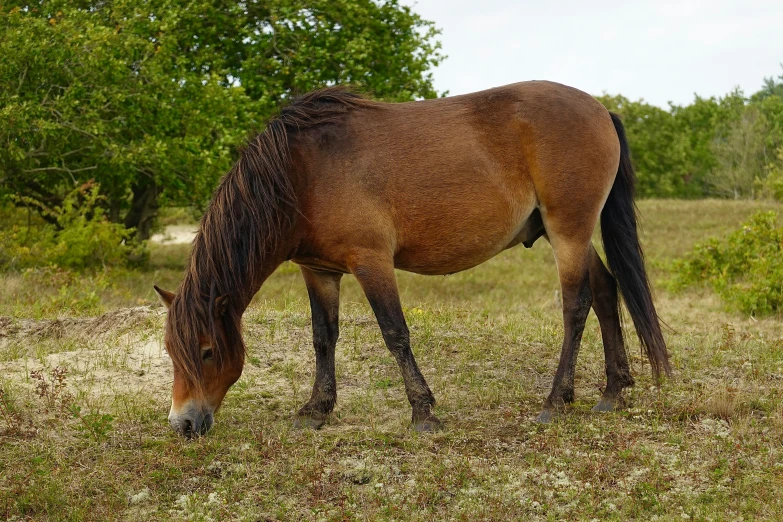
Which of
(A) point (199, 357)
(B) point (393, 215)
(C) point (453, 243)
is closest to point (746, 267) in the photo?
(C) point (453, 243)

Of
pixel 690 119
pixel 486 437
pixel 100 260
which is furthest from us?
pixel 690 119

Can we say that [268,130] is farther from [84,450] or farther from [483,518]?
[483,518]

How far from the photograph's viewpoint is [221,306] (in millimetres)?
5977

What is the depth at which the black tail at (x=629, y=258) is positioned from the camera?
22.7 feet

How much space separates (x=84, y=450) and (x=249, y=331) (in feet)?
11.0

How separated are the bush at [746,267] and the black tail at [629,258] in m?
5.94

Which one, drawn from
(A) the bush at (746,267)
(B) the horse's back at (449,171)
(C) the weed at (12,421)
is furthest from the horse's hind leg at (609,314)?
(A) the bush at (746,267)

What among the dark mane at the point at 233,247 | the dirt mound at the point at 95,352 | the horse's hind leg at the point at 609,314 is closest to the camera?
the dark mane at the point at 233,247

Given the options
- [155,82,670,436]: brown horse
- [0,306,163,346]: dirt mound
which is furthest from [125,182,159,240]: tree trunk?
[155,82,670,436]: brown horse

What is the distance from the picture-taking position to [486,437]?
19.7 feet

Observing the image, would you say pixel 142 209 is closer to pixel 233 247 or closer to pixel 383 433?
pixel 233 247

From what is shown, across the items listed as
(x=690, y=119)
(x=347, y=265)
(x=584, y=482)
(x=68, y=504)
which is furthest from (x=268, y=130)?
(x=690, y=119)

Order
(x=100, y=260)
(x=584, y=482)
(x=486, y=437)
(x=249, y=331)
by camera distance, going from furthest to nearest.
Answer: (x=100, y=260)
(x=249, y=331)
(x=486, y=437)
(x=584, y=482)

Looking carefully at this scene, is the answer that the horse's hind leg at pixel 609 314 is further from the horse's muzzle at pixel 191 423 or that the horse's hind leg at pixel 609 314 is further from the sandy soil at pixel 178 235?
the sandy soil at pixel 178 235
